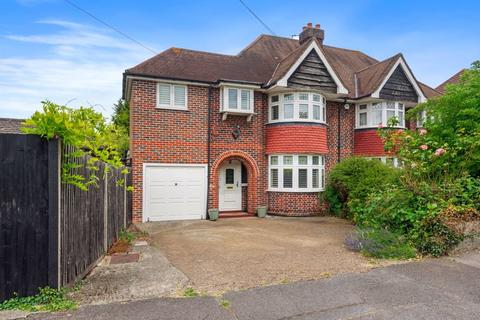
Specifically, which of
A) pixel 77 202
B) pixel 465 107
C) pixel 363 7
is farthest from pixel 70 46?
pixel 465 107

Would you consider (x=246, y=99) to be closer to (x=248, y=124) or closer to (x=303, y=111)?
(x=248, y=124)

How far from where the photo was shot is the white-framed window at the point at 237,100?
12234mm

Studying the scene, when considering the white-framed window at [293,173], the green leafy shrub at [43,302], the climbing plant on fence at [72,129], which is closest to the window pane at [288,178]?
the white-framed window at [293,173]

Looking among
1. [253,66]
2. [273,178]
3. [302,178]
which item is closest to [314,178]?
[302,178]

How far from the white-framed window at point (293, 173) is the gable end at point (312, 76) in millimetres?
2922

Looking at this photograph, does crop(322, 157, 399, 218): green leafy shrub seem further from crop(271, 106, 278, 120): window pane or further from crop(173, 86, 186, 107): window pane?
crop(173, 86, 186, 107): window pane

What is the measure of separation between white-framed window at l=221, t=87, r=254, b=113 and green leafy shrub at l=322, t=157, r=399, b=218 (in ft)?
14.1

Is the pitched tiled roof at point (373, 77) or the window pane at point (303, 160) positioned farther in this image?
the pitched tiled roof at point (373, 77)

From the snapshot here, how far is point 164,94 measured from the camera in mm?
11789

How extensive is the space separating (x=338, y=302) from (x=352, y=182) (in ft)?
27.1

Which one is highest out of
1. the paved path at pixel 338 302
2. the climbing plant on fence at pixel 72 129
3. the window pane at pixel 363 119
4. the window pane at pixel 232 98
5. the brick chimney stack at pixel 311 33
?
the brick chimney stack at pixel 311 33

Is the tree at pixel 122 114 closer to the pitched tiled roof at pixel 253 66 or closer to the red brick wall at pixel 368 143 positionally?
the pitched tiled roof at pixel 253 66

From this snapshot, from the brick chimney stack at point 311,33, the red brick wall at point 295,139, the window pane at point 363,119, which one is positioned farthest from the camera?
the brick chimney stack at point 311,33

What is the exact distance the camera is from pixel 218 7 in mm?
10711
